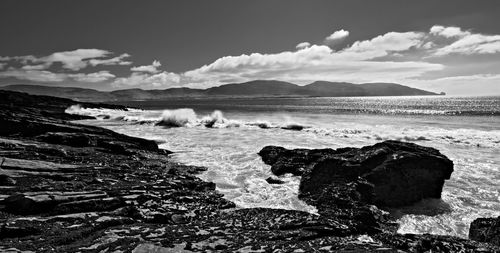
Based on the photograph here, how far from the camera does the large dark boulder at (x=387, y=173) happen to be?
13.0m

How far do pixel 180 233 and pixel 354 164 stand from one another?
9.23 metres

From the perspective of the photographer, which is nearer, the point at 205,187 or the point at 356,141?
the point at 205,187

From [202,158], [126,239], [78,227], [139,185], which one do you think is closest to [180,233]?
[126,239]

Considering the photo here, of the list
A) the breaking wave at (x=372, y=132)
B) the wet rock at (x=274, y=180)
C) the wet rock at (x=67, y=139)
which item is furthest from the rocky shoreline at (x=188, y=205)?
the breaking wave at (x=372, y=132)

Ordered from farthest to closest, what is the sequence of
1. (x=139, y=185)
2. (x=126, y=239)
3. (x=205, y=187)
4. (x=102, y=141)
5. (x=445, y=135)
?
1. (x=445, y=135)
2. (x=102, y=141)
3. (x=205, y=187)
4. (x=139, y=185)
5. (x=126, y=239)

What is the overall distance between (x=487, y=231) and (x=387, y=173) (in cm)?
501

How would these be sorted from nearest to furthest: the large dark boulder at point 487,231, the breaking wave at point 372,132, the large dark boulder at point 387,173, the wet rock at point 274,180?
the large dark boulder at point 487,231
the large dark boulder at point 387,173
the wet rock at point 274,180
the breaking wave at point 372,132

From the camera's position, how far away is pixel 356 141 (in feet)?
103

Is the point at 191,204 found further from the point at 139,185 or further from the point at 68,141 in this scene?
the point at 68,141

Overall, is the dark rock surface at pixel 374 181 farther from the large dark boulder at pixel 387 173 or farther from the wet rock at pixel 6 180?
the wet rock at pixel 6 180

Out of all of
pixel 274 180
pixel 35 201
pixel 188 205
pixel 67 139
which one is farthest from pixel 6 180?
pixel 274 180

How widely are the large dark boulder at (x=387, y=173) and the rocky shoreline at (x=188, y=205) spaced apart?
0.16ft

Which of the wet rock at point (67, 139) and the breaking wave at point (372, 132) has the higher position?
the wet rock at point (67, 139)

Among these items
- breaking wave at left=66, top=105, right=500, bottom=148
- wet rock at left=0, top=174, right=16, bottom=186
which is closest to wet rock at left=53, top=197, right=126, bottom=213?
wet rock at left=0, top=174, right=16, bottom=186
